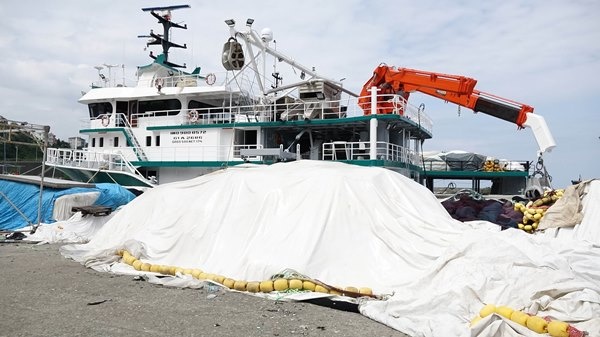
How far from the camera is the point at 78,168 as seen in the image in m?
21.1

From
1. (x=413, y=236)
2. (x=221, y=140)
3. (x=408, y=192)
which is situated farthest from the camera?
(x=221, y=140)

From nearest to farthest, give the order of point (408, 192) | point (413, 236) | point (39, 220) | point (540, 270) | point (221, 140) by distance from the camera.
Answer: point (540, 270) < point (413, 236) < point (408, 192) < point (39, 220) < point (221, 140)

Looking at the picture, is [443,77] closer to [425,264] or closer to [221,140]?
[221,140]

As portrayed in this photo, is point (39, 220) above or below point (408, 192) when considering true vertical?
below

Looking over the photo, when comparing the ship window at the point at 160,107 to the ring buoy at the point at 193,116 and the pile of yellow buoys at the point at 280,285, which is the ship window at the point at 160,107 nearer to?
the ring buoy at the point at 193,116

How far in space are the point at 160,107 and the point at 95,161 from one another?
13.3 feet

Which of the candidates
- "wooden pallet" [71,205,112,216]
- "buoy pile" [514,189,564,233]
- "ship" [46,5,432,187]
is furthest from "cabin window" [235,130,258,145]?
"buoy pile" [514,189,564,233]

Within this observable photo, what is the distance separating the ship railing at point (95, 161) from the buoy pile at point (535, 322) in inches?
697

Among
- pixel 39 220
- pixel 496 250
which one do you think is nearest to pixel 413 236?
pixel 496 250

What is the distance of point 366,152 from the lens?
19.3m

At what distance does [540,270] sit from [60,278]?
274 inches

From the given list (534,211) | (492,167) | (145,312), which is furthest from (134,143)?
(145,312)

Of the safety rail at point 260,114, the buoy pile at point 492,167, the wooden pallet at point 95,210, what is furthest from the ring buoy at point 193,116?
the buoy pile at point 492,167

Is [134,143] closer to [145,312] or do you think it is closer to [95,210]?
[95,210]
